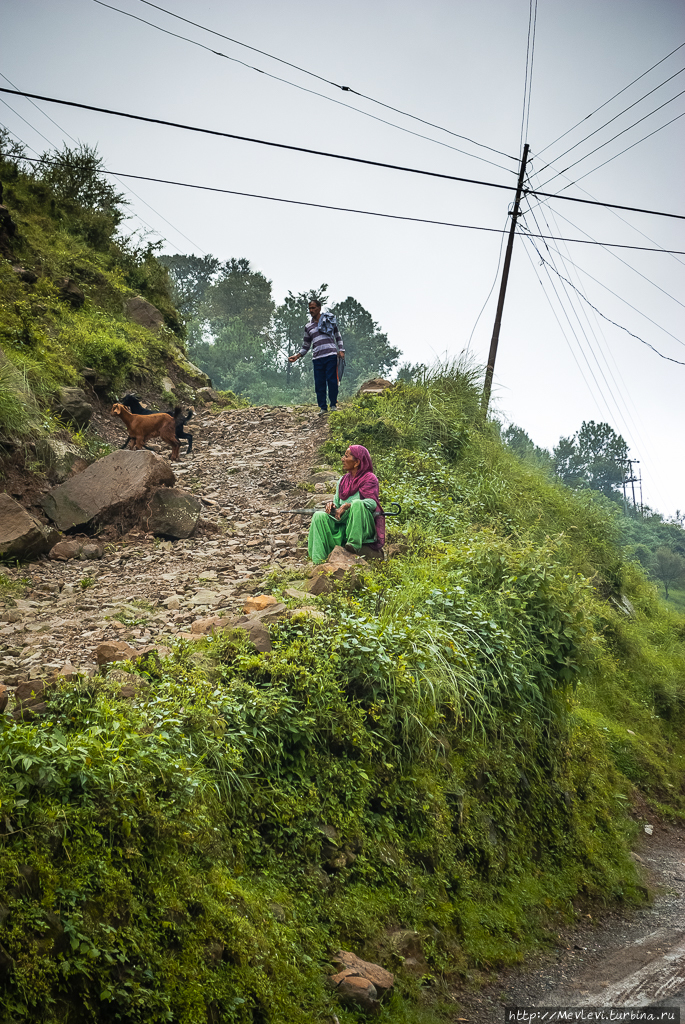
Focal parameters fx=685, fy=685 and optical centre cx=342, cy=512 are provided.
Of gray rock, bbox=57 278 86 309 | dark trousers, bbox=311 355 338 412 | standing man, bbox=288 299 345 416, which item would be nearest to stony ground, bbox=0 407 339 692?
dark trousers, bbox=311 355 338 412

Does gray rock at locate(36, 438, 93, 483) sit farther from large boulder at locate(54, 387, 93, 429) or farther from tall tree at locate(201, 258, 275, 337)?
A: tall tree at locate(201, 258, 275, 337)

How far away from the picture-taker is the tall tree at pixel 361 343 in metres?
48.7

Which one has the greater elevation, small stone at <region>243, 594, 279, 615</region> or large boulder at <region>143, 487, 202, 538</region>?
large boulder at <region>143, 487, 202, 538</region>

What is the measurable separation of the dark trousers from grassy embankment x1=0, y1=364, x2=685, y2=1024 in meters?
5.02

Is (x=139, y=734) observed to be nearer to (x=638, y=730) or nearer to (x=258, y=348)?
(x=638, y=730)

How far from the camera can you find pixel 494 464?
40.3 feet

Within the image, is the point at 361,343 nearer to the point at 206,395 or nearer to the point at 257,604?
the point at 206,395

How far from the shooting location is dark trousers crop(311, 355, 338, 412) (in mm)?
12541

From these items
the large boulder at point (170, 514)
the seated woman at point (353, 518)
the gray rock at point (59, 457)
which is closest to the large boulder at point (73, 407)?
the gray rock at point (59, 457)

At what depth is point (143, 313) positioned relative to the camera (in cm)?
1573

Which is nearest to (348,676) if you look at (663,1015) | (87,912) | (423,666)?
(423,666)

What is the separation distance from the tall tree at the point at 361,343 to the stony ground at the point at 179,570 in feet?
122

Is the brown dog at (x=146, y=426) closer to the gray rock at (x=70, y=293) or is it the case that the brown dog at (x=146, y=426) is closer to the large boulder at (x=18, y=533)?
the large boulder at (x=18, y=533)

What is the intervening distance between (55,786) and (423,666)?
109 inches
